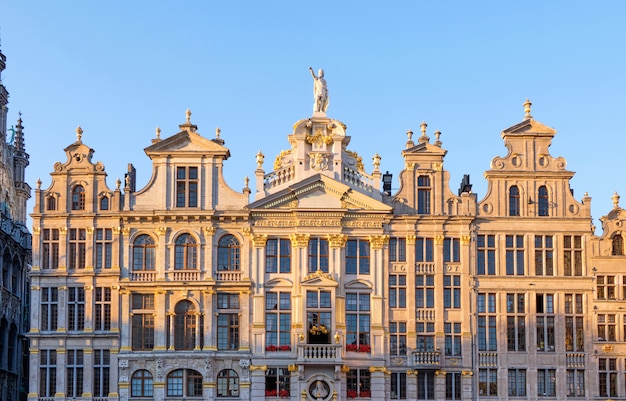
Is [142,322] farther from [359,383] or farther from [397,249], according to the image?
[397,249]

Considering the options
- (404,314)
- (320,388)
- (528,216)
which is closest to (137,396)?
(320,388)

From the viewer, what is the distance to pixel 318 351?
58188 millimetres

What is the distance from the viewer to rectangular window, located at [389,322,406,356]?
196 feet

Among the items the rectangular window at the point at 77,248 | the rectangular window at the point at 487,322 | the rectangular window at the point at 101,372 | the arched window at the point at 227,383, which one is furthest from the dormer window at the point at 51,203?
the rectangular window at the point at 487,322

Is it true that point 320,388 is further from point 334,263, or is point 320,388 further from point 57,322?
point 57,322

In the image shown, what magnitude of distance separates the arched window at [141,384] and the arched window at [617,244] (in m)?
24.8

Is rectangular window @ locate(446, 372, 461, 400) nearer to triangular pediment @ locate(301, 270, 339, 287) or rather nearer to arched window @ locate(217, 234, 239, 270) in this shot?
triangular pediment @ locate(301, 270, 339, 287)

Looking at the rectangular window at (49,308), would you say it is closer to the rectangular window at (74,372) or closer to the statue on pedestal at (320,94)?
the rectangular window at (74,372)

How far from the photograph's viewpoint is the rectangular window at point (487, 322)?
60250 mm

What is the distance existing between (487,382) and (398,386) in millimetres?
4516

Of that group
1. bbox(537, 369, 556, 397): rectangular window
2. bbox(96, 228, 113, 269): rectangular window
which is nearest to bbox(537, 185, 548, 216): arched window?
bbox(537, 369, 556, 397): rectangular window

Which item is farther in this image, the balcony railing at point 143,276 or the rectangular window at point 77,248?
the rectangular window at point 77,248

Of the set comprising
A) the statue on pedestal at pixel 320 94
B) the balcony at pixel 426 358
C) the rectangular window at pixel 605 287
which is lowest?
the balcony at pixel 426 358

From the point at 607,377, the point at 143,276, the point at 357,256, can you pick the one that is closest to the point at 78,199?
the point at 143,276
